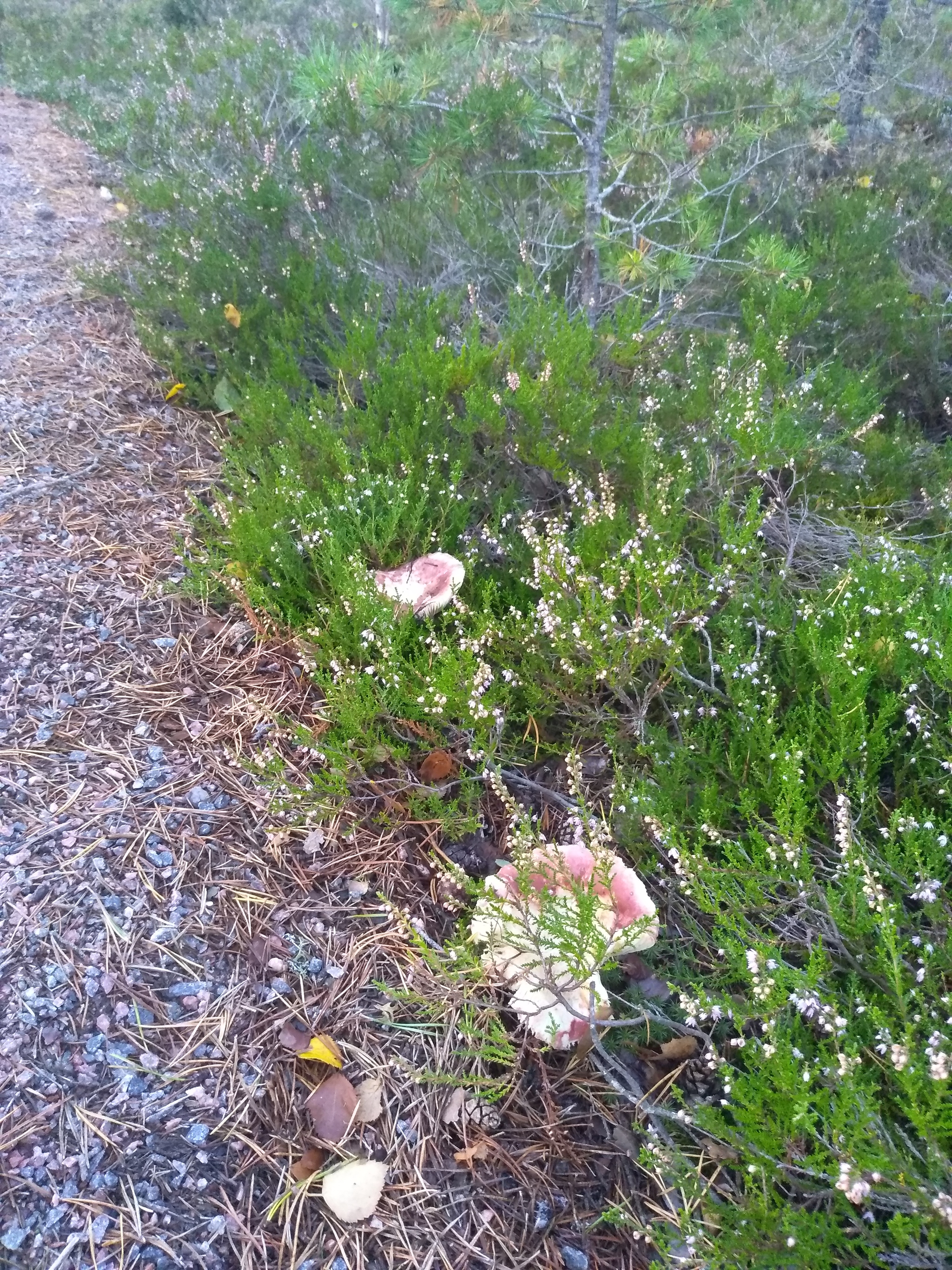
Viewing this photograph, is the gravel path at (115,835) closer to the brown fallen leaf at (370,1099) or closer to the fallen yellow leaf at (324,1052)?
the fallen yellow leaf at (324,1052)

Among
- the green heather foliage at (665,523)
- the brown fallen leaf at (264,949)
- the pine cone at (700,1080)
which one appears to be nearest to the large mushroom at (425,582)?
the green heather foliage at (665,523)

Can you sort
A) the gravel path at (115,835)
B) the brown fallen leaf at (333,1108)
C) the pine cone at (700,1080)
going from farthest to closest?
1. the pine cone at (700,1080)
2. the brown fallen leaf at (333,1108)
3. the gravel path at (115,835)

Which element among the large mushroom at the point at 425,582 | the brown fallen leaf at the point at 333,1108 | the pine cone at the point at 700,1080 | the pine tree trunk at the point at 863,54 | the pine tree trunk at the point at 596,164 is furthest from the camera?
the pine tree trunk at the point at 863,54

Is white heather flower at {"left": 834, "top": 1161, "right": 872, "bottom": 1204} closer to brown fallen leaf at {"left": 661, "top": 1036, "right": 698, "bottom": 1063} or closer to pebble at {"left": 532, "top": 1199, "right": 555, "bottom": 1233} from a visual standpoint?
brown fallen leaf at {"left": 661, "top": 1036, "right": 698, "bottom": 1063}

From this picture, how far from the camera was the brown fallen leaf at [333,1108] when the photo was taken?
64.8 inches

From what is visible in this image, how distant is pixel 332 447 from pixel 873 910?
2.22 metres

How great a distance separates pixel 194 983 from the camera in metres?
1.82

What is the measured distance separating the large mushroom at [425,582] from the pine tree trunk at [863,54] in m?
6.74

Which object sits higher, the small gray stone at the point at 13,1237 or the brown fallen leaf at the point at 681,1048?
the brown fallen leaf at the point at 681,1048

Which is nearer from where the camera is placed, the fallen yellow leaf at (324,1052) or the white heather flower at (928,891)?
the white heather flower at (928,891)

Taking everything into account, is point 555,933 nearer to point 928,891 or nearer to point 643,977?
point 643,977

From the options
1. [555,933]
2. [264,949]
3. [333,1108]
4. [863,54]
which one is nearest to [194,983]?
[264,949]

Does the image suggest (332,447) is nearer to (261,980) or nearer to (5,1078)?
(261,980)

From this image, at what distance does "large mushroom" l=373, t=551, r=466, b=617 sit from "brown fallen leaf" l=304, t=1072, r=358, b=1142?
1.27 m
